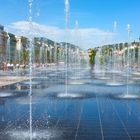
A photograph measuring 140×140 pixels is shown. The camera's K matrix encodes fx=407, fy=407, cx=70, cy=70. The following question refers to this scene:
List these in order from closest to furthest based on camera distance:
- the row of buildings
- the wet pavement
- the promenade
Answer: the wet pavement
the promenade
the row of buildings

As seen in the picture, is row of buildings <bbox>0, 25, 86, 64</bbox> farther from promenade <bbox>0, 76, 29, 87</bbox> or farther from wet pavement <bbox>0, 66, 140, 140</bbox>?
wet pavement <bbox>0, 66, 140, 140</bbox>

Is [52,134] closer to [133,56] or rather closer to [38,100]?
[38,100]

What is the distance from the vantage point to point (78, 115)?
974cm

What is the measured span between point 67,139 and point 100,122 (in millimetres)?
1705

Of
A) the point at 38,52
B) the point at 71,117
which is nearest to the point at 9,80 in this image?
the point at 71,117

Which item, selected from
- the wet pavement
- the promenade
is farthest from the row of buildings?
the wet pavement

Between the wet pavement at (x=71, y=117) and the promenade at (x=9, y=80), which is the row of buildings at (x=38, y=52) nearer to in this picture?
the promenade at (x=9, y=80)

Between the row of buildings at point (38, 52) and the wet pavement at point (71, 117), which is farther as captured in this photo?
the row of buildings at point (38, 52)

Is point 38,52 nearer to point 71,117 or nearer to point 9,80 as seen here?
point 9,80

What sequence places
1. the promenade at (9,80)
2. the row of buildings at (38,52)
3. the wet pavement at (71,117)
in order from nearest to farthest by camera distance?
the wet pavement at (71,117) < the promenade at (9,80) < the row of buildings at (38,52)

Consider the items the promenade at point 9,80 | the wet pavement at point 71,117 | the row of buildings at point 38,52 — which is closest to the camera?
the wet pavement at point 71,117

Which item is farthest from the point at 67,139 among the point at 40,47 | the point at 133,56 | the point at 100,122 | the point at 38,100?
the point at 133,56

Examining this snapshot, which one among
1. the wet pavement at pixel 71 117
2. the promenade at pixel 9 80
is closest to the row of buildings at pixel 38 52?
the promenade at pixel 9 80

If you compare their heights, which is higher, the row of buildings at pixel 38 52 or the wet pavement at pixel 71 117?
the row of buildings at pixel 38 52
